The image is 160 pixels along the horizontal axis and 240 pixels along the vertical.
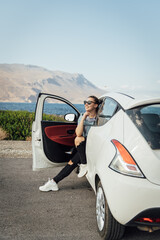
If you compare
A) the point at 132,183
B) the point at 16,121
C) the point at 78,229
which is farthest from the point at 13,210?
the point at 16,121

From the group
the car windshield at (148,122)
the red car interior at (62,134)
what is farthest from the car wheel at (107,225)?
the red car interior at (62,134)

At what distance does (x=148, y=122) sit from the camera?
8.30ft

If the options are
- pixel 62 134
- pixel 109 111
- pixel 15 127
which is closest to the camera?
pixel 109 111

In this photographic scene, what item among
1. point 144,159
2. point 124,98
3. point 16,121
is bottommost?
point 16,121

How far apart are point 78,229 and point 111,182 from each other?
100 cm

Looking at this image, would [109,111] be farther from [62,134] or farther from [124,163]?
[62,134]

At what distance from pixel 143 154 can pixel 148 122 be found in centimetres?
37

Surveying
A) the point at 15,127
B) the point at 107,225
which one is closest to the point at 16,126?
the point at 15,127

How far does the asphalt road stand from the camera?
2.92m

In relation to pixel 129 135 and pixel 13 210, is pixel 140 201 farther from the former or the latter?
pixel 13 210

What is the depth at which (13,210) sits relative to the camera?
3582mm

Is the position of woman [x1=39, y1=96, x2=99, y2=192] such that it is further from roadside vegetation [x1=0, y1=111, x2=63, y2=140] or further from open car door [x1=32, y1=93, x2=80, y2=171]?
roadside vegetation [x1=0, y1=111, x2=63, y2=140]

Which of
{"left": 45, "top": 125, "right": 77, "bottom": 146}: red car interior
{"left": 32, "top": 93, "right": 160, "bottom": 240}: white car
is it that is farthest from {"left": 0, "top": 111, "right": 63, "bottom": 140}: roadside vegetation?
{"left": 32, "top": 93, "right": 160, "bottom": 240}: white car

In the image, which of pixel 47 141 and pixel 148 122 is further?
pixel 47 141
